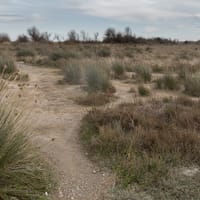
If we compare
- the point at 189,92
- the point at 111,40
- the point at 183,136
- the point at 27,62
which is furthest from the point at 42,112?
the point at 111,40

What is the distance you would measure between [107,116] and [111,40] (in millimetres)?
51848

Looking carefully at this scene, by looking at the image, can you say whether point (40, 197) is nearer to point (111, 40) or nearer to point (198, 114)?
point (198, 114)

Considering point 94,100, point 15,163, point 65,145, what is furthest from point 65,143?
point 94,100

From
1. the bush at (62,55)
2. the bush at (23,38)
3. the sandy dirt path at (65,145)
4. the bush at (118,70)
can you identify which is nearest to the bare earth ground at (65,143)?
the sandy dirt path at (65,145)

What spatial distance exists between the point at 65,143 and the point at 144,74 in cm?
879

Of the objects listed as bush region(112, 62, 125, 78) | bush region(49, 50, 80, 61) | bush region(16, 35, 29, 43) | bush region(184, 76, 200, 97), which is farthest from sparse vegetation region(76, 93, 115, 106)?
bush region(16, 35, 29, 43)

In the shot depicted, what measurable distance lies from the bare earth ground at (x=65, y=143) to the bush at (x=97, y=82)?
833 mm

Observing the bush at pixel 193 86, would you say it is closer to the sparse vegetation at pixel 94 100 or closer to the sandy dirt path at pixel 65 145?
the sparse vegetation at pixel 94 100

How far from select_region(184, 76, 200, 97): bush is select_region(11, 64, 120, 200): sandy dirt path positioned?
12.3 feet

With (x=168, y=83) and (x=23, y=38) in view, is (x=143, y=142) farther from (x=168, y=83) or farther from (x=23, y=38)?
(x=23, y=38)

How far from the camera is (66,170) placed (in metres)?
5.21

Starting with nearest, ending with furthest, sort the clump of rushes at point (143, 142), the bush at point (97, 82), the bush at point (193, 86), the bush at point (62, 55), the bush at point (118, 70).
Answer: the clump of rushes at point (143, 142) < the bush at point (193, 86) < the bush at point (97, 82) < the bush at point (118, 70) < the bush at point (62, 55)

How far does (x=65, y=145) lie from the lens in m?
6.25

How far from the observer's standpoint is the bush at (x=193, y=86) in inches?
448
